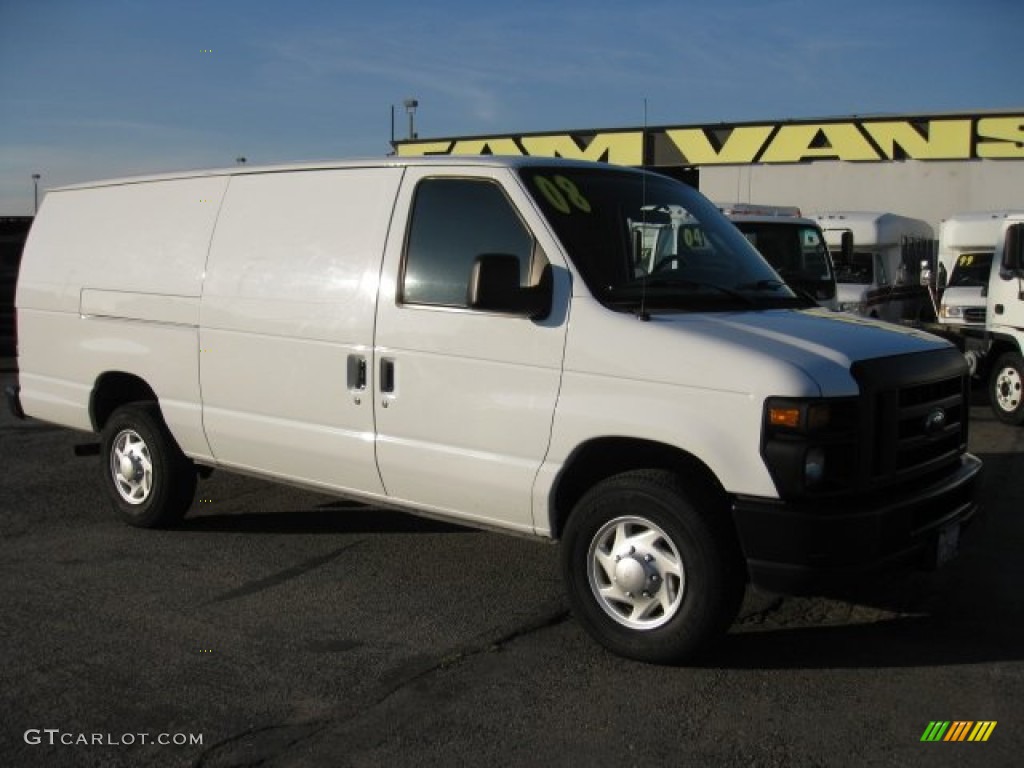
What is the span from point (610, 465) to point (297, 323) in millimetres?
1887

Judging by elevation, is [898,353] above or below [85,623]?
above

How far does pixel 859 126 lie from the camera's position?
28328 millimetres

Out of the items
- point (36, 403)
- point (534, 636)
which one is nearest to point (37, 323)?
point (36, 403)

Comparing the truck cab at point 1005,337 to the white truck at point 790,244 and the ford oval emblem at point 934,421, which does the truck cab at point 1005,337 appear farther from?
the ford oval emblem at point 934,421

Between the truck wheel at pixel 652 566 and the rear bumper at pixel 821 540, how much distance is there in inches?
6.6

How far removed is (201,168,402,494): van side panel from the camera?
5309 mm

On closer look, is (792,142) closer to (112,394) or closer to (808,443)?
(112,394)

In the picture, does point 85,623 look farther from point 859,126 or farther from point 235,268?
point 859,126

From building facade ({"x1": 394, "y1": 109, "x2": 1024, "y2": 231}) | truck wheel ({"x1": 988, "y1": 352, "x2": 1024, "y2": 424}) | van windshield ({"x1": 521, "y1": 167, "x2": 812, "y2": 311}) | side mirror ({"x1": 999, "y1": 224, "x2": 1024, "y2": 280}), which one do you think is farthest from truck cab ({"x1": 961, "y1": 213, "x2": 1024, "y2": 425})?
building facade ({"x1": 394, "y1": 109, "x2": 1024, "y2": 231})

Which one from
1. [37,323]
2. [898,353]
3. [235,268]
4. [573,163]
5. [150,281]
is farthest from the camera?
[37,323]

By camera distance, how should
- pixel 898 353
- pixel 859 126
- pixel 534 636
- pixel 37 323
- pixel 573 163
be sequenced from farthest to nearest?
1. pixel 859 126
2. pixel 37 323
3. pixel 573 163
4. pixel 534 636
5. pixel 898 353

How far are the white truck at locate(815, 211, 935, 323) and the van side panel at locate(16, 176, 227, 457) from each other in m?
10.1

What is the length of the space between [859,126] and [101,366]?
25703 mm

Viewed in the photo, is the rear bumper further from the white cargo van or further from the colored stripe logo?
the colored stripe logo
